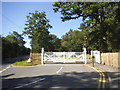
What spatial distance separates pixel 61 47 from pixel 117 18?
220 feet

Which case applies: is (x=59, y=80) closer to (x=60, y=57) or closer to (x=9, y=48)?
(x=60, y=57)

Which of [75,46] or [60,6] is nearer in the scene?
[60,6]

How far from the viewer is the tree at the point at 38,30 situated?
48209mm

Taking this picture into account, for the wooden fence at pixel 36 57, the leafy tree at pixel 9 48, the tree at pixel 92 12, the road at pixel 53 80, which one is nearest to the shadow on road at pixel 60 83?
the road at pixel 53 80

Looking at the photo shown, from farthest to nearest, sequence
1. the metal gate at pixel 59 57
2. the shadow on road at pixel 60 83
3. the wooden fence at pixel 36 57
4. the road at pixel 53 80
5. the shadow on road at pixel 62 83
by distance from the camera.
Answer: the wooden fence at pixel 36 57, the metal gate at pixel 59 57, the road at pixel 53 80, the shadow on road at pixel 60 83, the shadow on road at pixel 62 83

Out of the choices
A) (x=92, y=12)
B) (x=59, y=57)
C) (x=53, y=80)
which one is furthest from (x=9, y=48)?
(x=53, y=80)

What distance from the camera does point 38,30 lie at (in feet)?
161

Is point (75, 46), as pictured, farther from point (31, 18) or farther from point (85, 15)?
point (85, 15)

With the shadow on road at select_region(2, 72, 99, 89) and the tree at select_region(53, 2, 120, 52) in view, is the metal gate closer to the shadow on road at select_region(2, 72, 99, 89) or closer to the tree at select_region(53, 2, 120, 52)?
the tree at select_region(53, 2, 120, 52)

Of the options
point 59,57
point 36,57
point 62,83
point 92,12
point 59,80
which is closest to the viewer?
point 62,83

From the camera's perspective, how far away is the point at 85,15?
72.0 ft

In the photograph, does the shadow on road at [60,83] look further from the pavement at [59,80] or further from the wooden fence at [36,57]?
the wooden fence at [36,57]

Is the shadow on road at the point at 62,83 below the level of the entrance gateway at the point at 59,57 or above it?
below

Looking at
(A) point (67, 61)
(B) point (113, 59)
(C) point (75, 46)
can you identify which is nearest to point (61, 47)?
(C) point (75, 46)
